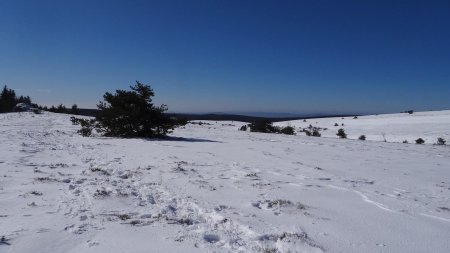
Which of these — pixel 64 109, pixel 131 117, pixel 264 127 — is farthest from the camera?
pixel 64 109

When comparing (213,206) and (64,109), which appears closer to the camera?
(213,206)

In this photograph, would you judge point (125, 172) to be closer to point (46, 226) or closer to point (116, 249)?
point (46, 226)

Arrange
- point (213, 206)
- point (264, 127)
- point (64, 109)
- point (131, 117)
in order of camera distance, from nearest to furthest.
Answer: point (213, 206) → point (131, 117) → point (264, 127) → point (64, 109)

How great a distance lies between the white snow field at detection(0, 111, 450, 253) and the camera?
130 inches

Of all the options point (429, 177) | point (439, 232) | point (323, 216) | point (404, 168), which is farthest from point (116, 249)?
point (404, 168)

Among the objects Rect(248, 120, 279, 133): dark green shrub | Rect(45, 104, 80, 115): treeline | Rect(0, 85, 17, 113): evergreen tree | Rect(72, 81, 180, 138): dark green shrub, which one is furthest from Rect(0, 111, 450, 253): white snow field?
Rect(0, 85, 17, 113): evergreen tree

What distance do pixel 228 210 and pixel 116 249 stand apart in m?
1.67

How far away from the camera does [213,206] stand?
4543 millimetres

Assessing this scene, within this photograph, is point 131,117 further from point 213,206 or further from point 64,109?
point 64,109

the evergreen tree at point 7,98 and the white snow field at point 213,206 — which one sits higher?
the evergreen tree at point 7,98

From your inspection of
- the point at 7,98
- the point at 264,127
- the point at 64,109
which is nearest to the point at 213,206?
the point at 264,127

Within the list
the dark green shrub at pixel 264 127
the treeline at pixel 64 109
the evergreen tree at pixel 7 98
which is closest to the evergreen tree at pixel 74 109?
the treeline at pixel 64 109

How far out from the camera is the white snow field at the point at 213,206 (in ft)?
10.9

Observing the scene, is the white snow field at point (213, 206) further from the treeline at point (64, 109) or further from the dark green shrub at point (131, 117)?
the treeline at point (64, 109)
